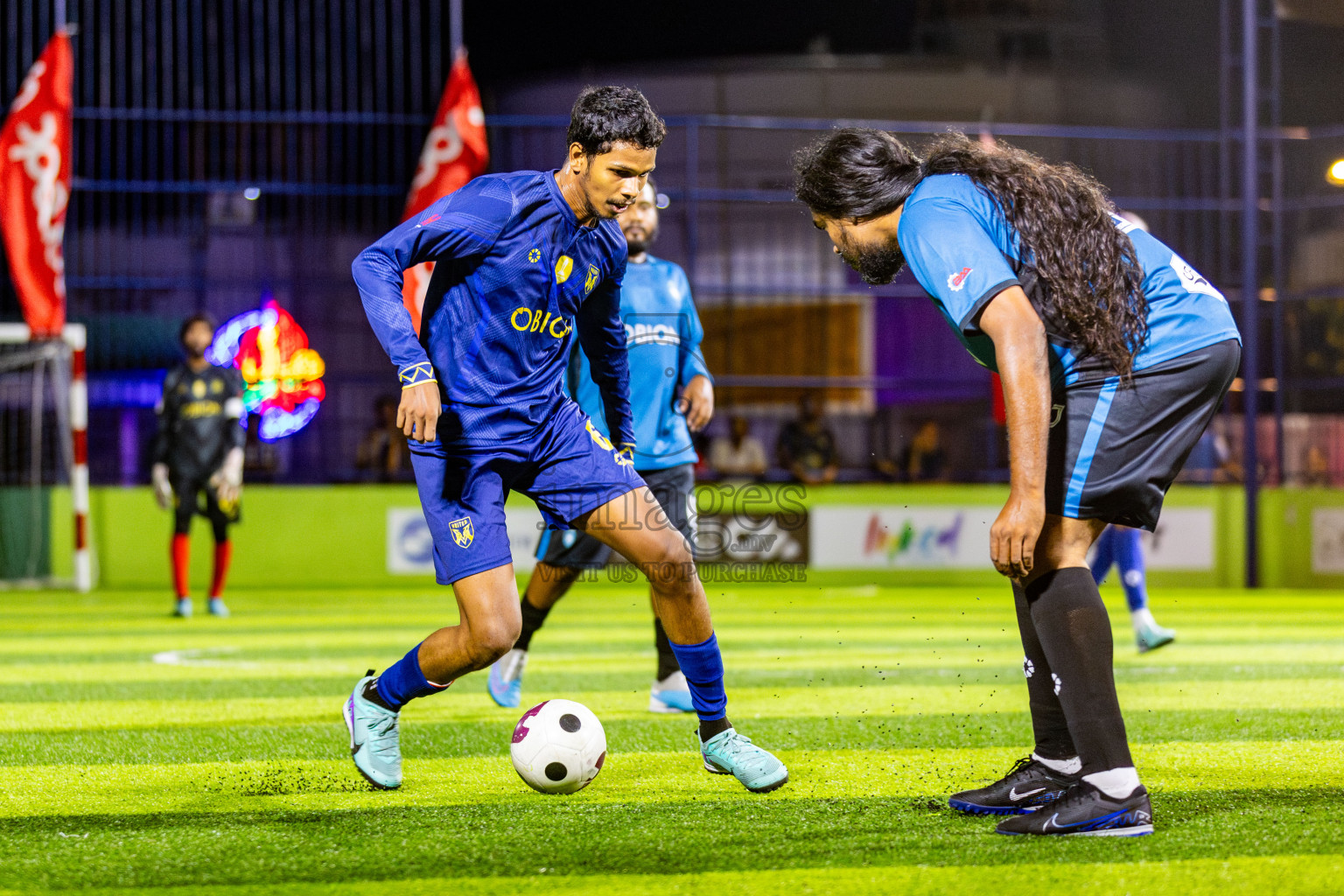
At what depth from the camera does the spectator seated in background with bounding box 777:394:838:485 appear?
14.6m

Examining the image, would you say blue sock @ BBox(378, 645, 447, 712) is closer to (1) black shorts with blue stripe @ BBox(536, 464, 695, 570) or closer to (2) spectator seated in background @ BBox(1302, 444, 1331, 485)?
(1) black shorts with blue stripe @ BBox(536, 464, 695, 570)

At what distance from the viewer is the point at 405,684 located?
3758mm

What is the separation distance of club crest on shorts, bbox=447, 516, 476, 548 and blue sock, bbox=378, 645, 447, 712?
334mm

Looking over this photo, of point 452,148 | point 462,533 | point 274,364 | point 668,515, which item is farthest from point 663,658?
point 274,364

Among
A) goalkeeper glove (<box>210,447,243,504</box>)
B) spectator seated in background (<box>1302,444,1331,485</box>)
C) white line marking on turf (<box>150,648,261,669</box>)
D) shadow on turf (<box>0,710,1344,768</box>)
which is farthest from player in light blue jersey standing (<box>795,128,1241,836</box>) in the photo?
spectator seated in background (<box>1302,444,1331,485</box>)

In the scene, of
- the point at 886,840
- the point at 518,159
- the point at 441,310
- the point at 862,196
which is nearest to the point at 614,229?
the point at 441,310

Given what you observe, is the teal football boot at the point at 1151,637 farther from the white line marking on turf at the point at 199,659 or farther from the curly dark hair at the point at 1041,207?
the white line marking on turf at the point at 199,659

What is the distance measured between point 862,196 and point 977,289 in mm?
459

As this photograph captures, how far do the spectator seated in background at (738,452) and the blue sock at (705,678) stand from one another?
10.7 metres

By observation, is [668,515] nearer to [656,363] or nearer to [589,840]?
[656,363]

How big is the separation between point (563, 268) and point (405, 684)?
1.24 meters

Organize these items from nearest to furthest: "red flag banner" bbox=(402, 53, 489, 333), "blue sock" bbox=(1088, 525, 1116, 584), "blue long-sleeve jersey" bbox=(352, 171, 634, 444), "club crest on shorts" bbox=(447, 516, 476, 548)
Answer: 1. "blue long-sleeve jersey" bbox=(352, 171, 634, 444)
2. "club crest on shorts" bbox=(447, 516, 476, 548)
3. "blue sock" bbox=(1088, 525, 1116, 584)
4. "red flag banner" bbox=(402, 53, 489, 333)

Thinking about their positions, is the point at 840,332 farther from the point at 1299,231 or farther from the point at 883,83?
the point at 883,83

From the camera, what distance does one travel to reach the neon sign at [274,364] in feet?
52.7
